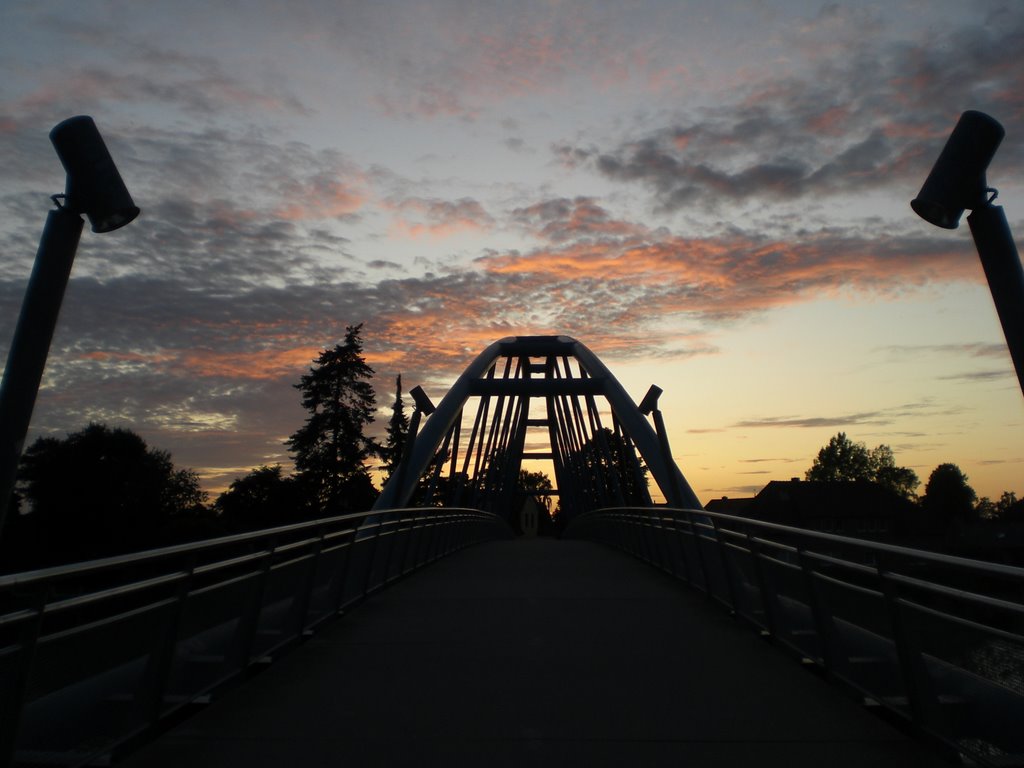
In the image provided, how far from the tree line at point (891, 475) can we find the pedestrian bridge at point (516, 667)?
109341mm

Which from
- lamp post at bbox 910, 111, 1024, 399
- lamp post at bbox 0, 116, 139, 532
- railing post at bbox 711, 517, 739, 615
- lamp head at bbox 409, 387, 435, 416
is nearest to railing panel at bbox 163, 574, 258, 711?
lamp post at bbox 0, 116, 139, 532

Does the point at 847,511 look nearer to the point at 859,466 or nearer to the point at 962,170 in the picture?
the point at 859,466

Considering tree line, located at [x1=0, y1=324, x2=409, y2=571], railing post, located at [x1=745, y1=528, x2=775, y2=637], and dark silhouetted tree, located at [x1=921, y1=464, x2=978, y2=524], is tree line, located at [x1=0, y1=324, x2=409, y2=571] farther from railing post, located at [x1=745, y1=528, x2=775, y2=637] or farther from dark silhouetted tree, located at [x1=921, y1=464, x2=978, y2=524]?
dark silhouetted tree, located at [x1=921, y1=464, x2=978, y2=524]

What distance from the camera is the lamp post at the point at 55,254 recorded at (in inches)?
192

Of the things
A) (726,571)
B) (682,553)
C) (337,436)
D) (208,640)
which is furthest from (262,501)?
(208,640)

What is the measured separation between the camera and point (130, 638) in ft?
14.8

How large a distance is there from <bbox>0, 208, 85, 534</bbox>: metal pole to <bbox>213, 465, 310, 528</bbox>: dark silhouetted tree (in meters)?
51.6

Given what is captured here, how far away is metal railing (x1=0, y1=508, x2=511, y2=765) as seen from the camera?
3.67 meters

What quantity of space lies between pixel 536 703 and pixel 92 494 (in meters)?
51.3

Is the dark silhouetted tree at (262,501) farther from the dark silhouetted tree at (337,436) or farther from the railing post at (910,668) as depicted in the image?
the railing post at (910,668)

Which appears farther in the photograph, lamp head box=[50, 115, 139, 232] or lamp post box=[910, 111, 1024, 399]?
lamp post box=[910, 111, 1024, 399]

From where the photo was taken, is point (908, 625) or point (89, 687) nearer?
point (89, 687)

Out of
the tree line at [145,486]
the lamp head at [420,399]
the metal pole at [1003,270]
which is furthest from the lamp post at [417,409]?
the tree line at [145,486]

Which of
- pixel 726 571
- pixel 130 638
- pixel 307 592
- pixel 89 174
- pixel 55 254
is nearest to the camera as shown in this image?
pixel 130 638
